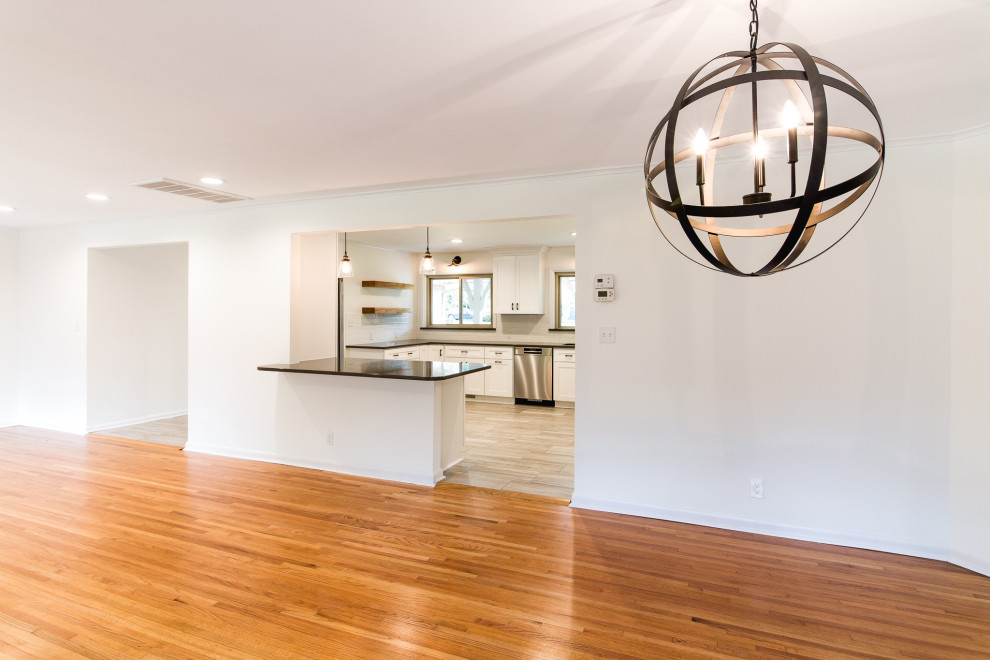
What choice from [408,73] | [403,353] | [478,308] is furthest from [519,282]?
[408,73]

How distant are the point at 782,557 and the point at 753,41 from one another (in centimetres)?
275

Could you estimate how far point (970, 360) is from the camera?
2918 mm

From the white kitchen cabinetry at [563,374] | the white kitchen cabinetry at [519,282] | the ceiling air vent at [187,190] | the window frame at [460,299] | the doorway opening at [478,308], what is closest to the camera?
the ceiling air vent at [187,190]

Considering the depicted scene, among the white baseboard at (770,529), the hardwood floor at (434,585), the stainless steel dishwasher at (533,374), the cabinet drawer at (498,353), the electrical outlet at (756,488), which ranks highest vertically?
the cabinet drawer at (498,353)

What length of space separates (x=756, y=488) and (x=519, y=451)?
2.38 metres

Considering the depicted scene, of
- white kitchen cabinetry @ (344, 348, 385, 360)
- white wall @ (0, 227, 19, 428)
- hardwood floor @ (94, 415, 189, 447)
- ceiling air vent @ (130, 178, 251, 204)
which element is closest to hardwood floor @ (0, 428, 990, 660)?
hardwood floor @ (94, 415, 189, 447)

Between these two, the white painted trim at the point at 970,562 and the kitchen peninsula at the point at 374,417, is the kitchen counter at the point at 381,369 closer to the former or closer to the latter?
the kitchen peninsula at the point at 374,417

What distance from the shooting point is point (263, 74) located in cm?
227

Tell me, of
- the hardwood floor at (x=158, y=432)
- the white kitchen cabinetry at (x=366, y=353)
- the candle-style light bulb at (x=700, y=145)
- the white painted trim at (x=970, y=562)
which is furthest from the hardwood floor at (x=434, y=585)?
the white kitchen cabinetry at (x=366, y=353)

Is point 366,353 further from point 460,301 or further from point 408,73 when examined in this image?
point 408,73

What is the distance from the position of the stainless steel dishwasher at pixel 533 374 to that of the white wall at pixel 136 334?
4432mm

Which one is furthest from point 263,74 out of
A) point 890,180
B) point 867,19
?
point 890,180

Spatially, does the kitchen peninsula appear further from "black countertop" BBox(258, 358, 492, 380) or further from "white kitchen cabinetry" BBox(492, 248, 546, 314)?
"white kitchen cabinetry" BBox(492, 248, 546, 314)

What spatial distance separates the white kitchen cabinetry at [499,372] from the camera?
25.9 ft
